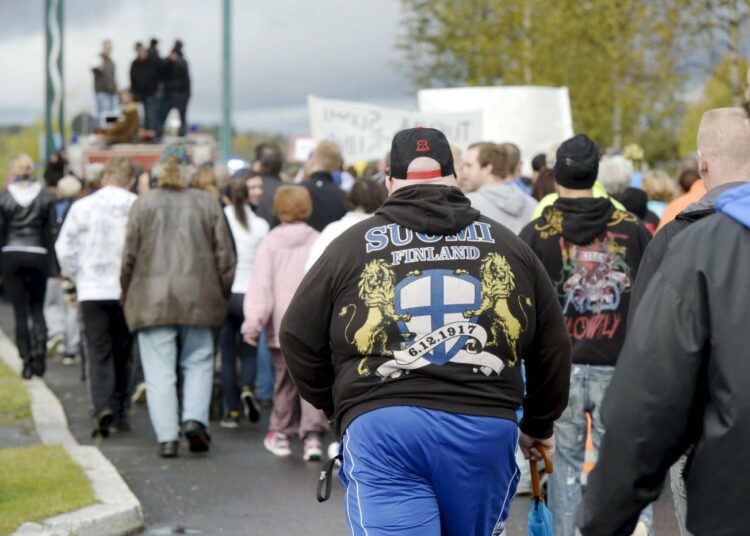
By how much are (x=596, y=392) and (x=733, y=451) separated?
3629 millimetres

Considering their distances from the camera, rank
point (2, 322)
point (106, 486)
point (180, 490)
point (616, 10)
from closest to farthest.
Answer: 1. point (106, 486)
2. point (180, 490)
3. point (2, 322)
4. point (616, 10)

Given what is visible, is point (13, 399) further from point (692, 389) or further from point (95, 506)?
point (692, 389)

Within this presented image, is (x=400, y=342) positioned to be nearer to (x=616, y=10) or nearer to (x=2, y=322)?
(x=2, y=322)

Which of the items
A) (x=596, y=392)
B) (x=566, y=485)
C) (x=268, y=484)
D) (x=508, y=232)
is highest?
(x=508, y=232)

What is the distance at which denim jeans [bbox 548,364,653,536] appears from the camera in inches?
253

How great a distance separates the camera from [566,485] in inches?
254

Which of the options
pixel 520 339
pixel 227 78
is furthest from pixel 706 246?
pixel 227 78

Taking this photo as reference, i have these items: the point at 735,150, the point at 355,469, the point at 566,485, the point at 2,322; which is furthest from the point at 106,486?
the point at 2,322

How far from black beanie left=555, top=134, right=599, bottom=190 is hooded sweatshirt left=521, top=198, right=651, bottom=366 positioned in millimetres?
103

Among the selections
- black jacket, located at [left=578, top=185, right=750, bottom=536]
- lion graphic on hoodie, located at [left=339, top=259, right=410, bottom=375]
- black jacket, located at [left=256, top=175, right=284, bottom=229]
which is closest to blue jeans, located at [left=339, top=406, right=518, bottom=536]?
lion graphic on hoodie, located at [left=339, top=259, right=410, bottom=375]

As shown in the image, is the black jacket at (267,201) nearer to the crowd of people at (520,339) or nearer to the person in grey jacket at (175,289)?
the person in grey jacket at (175,289)

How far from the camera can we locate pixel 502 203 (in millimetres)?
8305

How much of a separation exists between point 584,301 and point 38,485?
11.0 ft

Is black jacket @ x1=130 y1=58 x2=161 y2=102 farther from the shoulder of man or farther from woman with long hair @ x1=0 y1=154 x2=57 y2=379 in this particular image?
the shoulder of man
